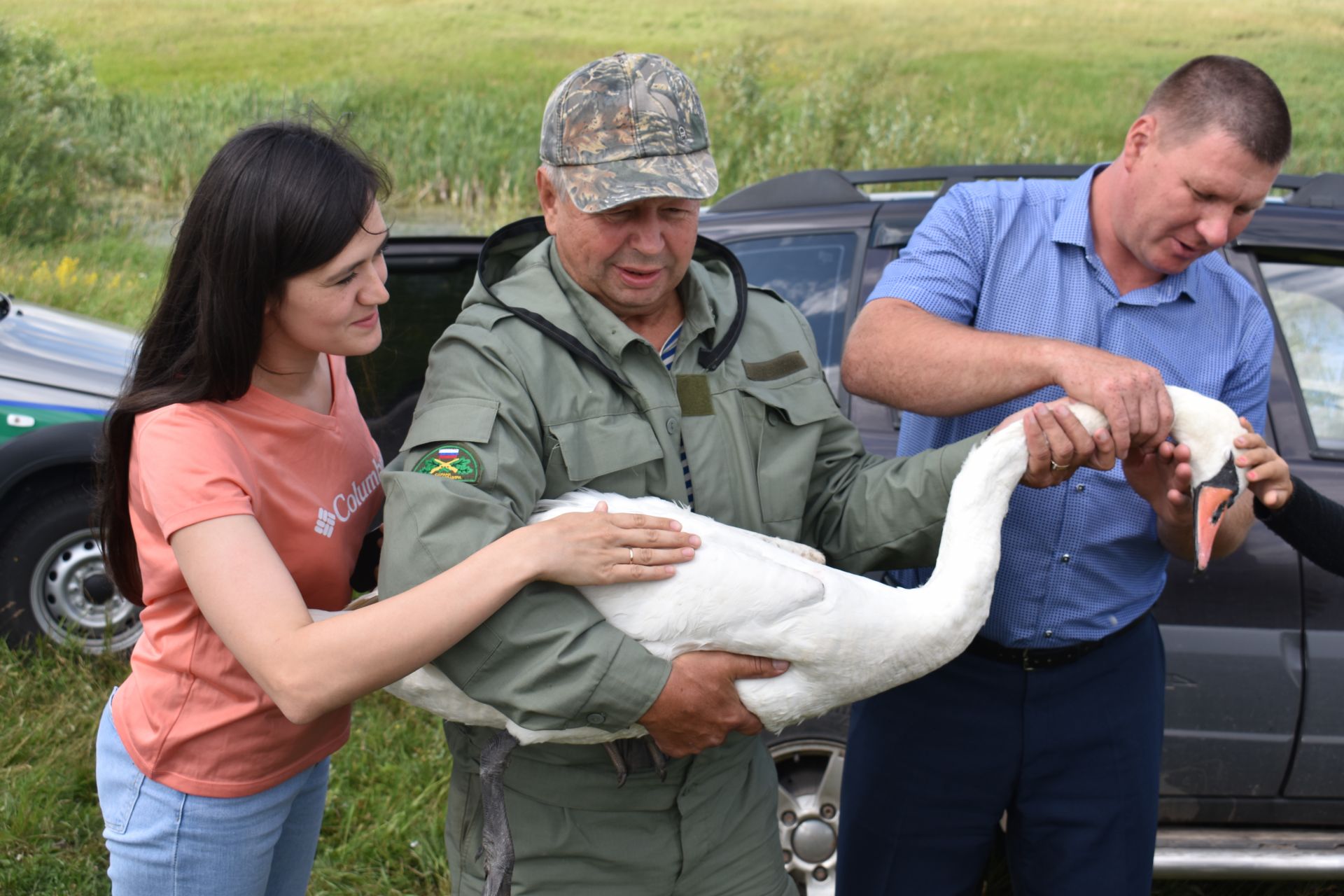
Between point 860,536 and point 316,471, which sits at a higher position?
point 316,471

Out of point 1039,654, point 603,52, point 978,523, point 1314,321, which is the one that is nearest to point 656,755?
point 978,523

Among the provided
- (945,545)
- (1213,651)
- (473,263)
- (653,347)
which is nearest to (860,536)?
(945,545)

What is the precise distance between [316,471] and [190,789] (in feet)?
2.07

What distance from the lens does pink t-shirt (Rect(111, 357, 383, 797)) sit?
79.0 inches

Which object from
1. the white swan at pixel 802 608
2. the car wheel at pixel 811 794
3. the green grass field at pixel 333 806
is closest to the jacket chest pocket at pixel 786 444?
the white swan at pixel 802 608

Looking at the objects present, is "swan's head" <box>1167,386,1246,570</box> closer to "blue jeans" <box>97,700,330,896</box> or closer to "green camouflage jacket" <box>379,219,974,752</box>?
"green camouflage jacket" <box>379,219,974,752</box>

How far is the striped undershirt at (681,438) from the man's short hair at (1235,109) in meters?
1.29

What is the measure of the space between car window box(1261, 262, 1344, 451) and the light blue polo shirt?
4.35 ft

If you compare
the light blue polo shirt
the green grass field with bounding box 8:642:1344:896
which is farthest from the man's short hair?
the green grass field with bounding box 8:642:1344:896

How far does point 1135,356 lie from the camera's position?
273cm

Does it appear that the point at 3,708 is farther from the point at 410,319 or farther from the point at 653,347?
the point at 653,347

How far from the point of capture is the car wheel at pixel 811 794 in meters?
3.90

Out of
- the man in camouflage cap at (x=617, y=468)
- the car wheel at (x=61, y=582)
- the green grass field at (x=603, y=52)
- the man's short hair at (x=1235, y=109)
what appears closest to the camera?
the man in camouflage cap at (x=617, y=468)

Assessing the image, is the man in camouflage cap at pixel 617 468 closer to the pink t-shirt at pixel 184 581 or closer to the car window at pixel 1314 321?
the pink t-shirt at pixel 184 581
